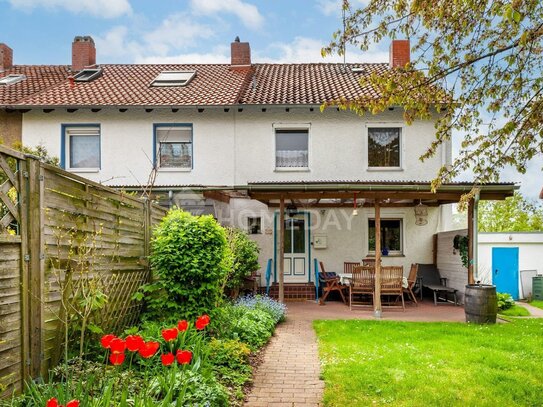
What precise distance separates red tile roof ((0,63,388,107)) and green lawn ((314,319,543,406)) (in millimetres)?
7217

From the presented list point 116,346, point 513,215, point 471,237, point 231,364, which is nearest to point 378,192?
point 471,237

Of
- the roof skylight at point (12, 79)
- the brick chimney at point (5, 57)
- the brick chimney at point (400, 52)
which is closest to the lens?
the brick chimney at point (400, 52)

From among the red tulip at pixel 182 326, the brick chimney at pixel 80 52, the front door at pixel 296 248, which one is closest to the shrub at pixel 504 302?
the front door at pixel 296 248

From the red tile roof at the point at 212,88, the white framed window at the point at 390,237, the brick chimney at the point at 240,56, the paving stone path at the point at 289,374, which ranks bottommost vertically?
the paving stone path at the point at 289,374

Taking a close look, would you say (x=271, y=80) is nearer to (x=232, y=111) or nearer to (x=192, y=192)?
(x=232, y=111)

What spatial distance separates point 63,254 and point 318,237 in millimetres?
10113

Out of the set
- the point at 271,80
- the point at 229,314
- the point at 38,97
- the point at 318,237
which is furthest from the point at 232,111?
the point at 229,314

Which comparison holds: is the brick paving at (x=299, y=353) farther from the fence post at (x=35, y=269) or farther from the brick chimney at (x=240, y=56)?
the brick chimney at (x=240, y=56)

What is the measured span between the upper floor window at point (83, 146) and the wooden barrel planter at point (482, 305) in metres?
11.1

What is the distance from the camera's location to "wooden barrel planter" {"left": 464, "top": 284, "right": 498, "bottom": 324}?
8812mm

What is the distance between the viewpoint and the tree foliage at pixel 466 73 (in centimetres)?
514

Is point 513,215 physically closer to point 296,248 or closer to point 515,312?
point 515,312

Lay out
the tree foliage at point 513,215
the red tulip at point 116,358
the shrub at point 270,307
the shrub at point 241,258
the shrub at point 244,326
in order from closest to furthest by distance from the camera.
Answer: the red tulip at point 116,358 < the shrub at point 244,326 < the shrub at point 270,307 < the shrub at point 241,258 < the tree foliage at point 513,215

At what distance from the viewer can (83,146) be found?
14.0m
